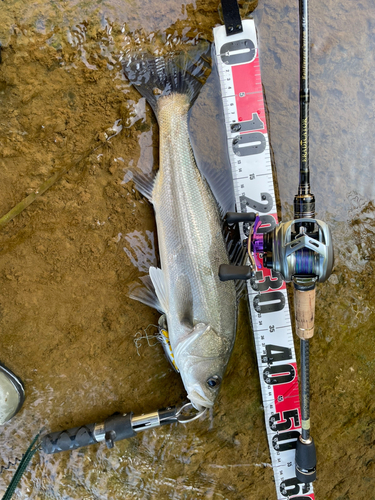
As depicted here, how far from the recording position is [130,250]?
9.16 ft

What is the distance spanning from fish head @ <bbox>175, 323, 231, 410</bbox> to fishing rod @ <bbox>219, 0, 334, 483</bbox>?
546 mm

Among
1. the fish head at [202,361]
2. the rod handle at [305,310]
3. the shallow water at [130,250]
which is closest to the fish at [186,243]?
the fish head at [202,361]

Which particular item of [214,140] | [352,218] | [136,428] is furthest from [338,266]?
[136,428]

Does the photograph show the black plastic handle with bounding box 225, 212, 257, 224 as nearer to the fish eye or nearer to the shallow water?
the shallow water

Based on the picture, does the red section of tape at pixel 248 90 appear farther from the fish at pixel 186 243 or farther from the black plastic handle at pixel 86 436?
the black plastic handle at pixel 86 436

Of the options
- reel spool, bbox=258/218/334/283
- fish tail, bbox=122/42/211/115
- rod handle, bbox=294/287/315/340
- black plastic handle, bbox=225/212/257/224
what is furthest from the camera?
fish tail, bbox=122/42/211/115

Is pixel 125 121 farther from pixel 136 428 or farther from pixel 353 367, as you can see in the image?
pixel 353 367

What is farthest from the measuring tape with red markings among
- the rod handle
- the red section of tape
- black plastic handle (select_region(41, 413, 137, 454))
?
black plastic handle (select_region(41, 413, 137, 454))

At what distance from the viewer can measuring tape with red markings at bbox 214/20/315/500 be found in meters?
2.69

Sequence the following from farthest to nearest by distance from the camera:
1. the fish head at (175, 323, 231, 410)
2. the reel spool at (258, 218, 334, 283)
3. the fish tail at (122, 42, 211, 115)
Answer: the fish tail at (122, 42, 211, 115)
the fish head at (175, 323, 231, 410)
the reel spool at (258, 218, 334, 283)

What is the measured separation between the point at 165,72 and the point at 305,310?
200 cm

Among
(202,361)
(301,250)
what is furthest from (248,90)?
(202,361)

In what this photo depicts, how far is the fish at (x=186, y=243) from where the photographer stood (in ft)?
8.45

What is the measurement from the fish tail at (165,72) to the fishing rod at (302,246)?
0.79 m
